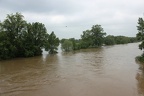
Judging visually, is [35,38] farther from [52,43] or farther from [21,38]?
[52,43]

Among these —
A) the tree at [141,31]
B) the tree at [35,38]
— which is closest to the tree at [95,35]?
the tree at [35,38]

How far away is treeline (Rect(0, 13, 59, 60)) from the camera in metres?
35.8

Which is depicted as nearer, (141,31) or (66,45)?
(141,31)

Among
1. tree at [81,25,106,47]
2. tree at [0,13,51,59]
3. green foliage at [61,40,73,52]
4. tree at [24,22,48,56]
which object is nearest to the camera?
tree at [0,13,51,59]

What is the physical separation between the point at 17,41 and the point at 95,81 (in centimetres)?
2664

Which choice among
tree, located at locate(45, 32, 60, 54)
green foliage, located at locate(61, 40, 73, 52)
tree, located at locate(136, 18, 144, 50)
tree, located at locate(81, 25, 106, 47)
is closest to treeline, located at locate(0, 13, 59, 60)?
tree, located at locate(45, 32, 60, 54)

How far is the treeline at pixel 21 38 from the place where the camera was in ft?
117

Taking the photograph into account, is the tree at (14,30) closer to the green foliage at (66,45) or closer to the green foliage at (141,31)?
the green foliage at (66,45)

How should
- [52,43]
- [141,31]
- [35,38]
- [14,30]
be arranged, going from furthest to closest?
[52,43], [35,38], [14,30], [141,31]

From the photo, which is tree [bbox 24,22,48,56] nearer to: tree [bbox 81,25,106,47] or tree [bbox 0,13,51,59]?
tree [bbox 0,13,51,59]

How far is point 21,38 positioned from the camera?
3884cm

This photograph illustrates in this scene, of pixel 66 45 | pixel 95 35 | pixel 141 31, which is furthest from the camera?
pixel 95 35

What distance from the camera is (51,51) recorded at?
4472 centimetres

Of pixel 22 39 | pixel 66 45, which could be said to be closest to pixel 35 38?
pixel 22 39
